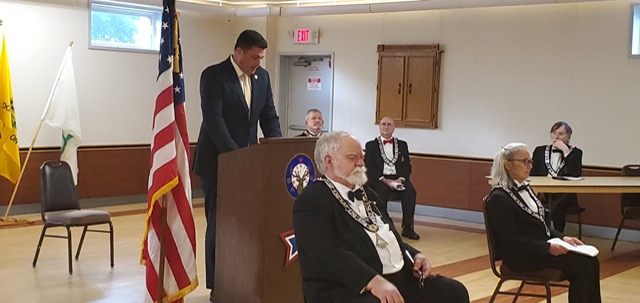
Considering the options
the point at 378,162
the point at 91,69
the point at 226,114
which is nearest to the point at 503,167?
the point at 226,114

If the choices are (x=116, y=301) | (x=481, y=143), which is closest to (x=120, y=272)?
(x=116, y=301)

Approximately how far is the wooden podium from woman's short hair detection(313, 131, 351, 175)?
2.58 feet

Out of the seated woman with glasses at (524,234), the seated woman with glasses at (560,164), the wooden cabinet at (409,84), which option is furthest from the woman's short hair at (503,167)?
the wooden cabinet at (409,84)

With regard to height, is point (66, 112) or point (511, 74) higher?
point (511, 74)

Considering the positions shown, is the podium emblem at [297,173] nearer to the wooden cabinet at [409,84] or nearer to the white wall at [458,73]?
the white wall at [458,73]

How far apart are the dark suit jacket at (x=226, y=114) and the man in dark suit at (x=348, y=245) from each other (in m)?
1.35

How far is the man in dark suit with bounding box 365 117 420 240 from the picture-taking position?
8.93 meters

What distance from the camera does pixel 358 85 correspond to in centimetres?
1103

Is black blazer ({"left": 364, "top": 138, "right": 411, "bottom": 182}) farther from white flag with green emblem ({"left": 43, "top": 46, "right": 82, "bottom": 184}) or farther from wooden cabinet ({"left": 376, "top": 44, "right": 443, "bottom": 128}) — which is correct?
white flag with green emblem ({"left": 43, "top": 46, "right": 82, "bottom": 184})

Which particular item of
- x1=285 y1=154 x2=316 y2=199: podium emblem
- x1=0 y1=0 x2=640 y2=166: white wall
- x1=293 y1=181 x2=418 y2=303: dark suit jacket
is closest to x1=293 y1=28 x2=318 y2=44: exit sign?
x1=0 y1=0 x2=640 y2=166: white wall

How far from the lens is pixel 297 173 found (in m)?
4.65

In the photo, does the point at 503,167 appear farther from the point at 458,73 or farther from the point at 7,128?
the point at 7,128

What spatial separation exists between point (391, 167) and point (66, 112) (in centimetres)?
386

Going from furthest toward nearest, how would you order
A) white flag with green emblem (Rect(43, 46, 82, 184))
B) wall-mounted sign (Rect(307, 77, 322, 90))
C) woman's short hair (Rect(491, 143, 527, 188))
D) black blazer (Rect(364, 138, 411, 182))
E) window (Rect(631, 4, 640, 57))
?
wall-mounted sign (Rect(307, 77, 322, 90)) < white flag with green emblem (Rect(43, 46, 82, 184)) < black blazer (Rect(364, 138, 411, 182)) < window (Rect(631, 4, 640, 57)) < woman's short hair (Rect(491, 143, 527, 188))
